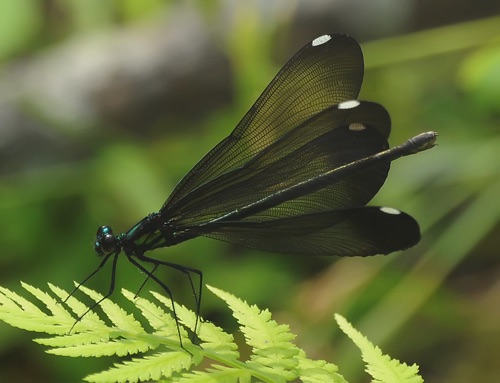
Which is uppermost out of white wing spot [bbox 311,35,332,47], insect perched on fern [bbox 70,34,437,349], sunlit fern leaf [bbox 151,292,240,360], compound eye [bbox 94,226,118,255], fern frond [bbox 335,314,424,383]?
white wing spot [bbox 311,35,332,47]

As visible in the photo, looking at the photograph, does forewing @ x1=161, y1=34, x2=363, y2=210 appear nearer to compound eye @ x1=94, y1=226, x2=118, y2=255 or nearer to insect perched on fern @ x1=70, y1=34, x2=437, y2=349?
insect perched on fern @ x1=70, y1=34, x2=437, y2=349

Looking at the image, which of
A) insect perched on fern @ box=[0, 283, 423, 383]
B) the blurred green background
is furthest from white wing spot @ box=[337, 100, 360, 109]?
the blurred green background

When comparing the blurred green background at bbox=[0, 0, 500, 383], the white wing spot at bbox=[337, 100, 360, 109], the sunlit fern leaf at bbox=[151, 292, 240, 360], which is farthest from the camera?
the blurred green background at bbox=[0, 0, 500, 383]

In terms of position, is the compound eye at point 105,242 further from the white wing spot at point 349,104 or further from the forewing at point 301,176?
the white wing spot at point 349,104

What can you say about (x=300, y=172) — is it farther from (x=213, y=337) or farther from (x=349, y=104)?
(x=213, y=337)

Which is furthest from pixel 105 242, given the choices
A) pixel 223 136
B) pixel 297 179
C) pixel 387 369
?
pixel 223 136

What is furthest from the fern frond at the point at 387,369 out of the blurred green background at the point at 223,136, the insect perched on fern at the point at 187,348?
the blurred green background at the point at 223,136
